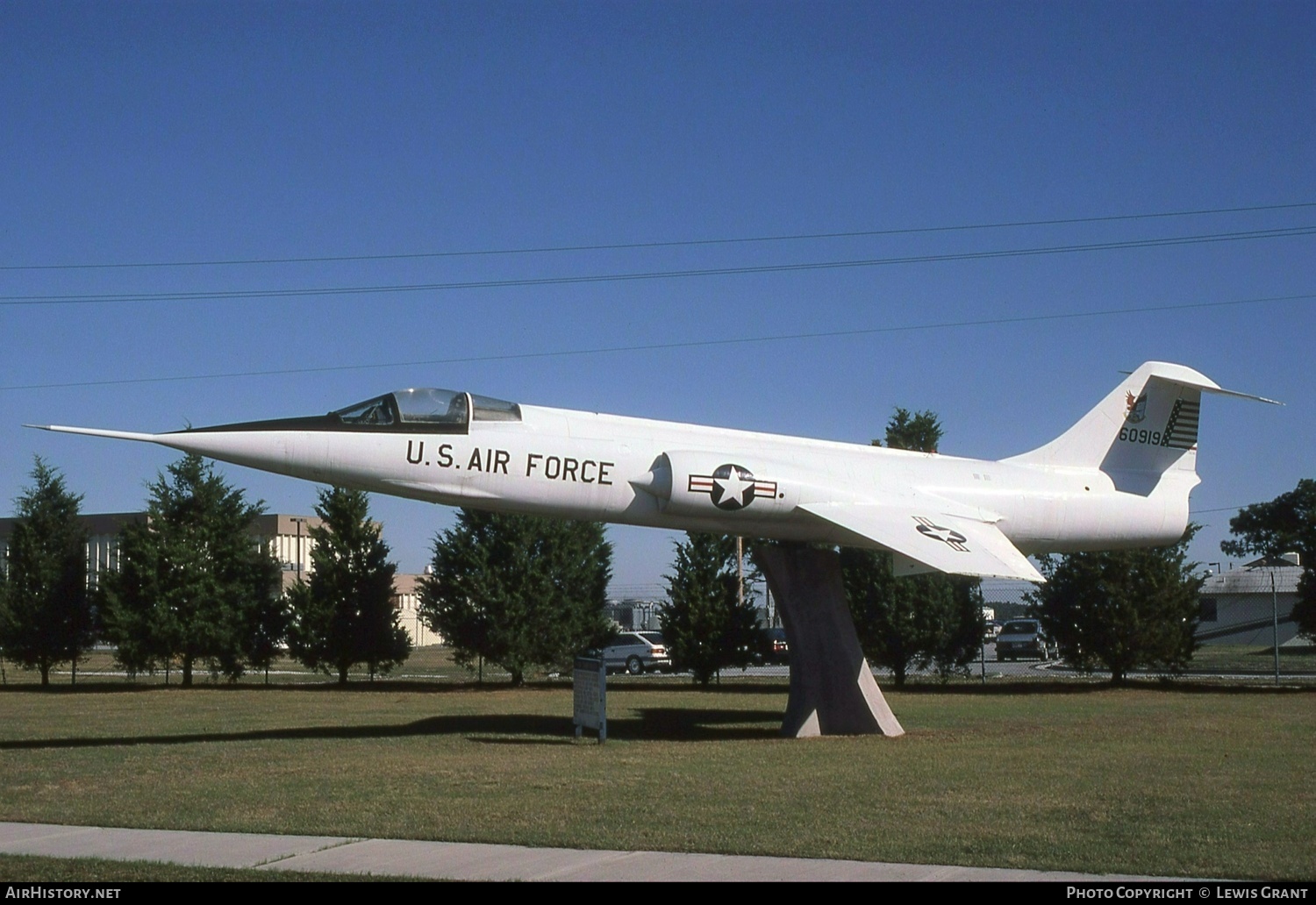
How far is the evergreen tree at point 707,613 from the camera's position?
33.2 metres

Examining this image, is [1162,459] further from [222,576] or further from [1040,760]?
[222,576]

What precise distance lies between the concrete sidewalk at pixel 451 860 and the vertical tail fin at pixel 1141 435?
1372cm

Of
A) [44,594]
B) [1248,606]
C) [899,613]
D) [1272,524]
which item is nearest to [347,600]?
[44,594]

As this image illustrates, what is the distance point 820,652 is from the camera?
18.2m

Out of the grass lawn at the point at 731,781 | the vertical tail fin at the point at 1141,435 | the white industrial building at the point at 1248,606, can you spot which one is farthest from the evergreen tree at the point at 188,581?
the white industrial building at the point at 1248,606

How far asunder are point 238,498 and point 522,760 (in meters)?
24.2

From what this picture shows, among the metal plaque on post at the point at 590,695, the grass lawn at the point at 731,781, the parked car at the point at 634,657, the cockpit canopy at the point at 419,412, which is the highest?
the cockpit canopy at the point at 419,412

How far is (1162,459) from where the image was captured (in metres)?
21.0

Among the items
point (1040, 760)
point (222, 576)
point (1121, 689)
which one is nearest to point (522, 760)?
point (1040, 760)

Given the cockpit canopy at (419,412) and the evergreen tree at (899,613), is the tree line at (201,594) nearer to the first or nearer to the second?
the evergreen tree at (899,613)

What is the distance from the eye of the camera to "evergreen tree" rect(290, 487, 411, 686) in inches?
1377

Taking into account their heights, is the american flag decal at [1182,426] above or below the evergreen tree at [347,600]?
above

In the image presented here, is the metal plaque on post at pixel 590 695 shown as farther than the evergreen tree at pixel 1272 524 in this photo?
No

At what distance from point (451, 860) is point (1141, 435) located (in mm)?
16145
